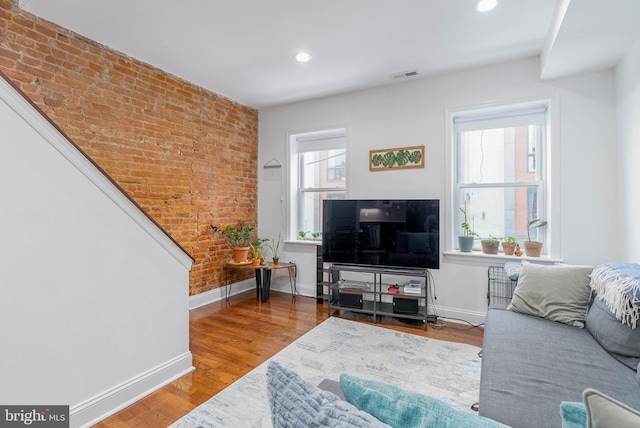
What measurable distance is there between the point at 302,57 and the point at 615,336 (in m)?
3.12

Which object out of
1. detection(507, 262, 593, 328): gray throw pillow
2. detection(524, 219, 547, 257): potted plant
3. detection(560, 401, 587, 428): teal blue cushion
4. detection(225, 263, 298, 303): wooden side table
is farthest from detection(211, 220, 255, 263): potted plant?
detection(560, 401, 587, 428): teal blue cushion

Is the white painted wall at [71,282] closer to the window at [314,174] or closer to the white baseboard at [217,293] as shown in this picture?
the white baseboard at [217,293]

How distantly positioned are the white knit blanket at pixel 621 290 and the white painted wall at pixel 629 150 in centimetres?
75

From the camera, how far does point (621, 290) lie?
159cm

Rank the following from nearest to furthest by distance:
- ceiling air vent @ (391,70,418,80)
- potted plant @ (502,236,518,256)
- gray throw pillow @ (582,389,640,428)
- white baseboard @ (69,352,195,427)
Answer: gray throw pillow @ (582,389,640,428) < white baseboard @ (69,352,195,427) < potted plant @ (502,236,518,256) < ceiling air vent @ (391,70,418,80)

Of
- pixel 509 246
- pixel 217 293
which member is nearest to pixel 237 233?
pixel 217 293

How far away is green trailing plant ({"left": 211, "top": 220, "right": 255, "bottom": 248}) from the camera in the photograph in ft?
13.3

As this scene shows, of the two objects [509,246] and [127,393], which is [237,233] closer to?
[127,393]

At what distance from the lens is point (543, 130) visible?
3.10 m

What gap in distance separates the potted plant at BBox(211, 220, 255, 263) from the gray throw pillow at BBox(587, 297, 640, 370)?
346 centimetres

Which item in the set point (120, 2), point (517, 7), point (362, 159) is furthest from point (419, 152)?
point (120, 2)

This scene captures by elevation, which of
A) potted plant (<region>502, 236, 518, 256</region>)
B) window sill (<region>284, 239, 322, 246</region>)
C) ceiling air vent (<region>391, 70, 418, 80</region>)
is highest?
ceiling air vent (<region>391, 70, 418, 80</region>)

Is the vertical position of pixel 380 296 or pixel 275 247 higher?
pixel 275 247

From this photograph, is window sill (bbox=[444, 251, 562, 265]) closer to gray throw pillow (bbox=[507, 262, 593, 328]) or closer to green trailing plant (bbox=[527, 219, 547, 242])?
green trailing plant (bbox=[527, 219, 547, 242])
